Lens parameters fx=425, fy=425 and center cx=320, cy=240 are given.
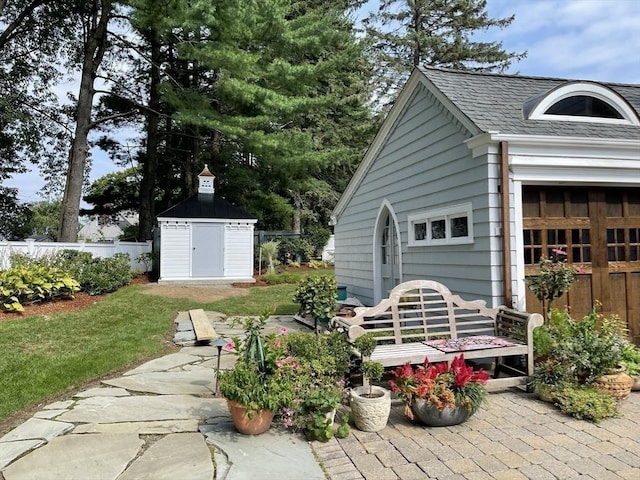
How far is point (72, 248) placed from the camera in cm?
1264

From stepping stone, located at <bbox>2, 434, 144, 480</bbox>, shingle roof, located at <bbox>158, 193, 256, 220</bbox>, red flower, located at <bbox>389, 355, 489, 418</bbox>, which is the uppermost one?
shingle roof, located at <bbox>158, 193, 256, 220</bbox>

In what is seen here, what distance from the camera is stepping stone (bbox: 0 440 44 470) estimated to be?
9.49ft

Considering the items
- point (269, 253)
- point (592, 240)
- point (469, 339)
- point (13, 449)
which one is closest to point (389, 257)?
point (592, 240)

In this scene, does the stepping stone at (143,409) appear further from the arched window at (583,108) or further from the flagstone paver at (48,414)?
the arched window at (583,108)

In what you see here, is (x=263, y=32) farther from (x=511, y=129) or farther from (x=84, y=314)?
(x=511, y=129)

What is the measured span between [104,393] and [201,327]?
3069 millimetres

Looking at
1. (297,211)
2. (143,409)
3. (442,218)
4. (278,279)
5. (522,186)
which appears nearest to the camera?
(143,409)

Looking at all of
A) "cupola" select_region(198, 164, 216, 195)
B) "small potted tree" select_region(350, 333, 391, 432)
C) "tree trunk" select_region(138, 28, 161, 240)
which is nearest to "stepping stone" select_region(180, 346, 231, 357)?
"small potted tree" select_region(350, 333, 391, 432)

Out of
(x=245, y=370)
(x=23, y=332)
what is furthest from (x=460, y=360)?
(x=23, y=332)

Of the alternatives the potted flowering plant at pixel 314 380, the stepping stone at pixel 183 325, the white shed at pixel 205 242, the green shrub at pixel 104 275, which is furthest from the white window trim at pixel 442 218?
the white shed at pixel 205 242

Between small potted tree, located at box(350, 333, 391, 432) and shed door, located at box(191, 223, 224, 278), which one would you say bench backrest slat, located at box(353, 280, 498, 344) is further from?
shed door, located at box(191, 223, 224, 278)

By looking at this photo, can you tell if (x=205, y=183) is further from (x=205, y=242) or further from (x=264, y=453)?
(x=264, y=453)

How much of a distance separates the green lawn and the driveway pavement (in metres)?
0.69

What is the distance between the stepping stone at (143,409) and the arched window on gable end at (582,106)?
5.10m
